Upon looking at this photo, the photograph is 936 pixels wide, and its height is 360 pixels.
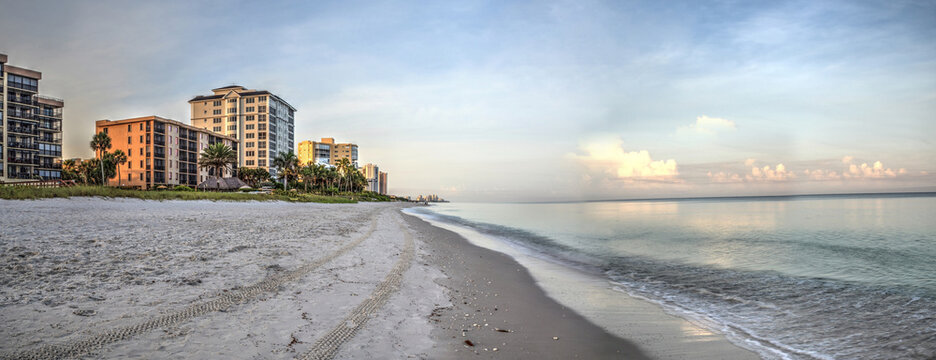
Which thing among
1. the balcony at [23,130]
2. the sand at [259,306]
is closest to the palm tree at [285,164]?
the balcony at [23,130]

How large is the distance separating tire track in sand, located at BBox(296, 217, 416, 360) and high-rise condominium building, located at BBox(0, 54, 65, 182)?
103 metres

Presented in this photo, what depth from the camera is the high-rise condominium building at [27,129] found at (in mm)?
76625

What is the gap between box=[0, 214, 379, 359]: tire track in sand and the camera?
437cm

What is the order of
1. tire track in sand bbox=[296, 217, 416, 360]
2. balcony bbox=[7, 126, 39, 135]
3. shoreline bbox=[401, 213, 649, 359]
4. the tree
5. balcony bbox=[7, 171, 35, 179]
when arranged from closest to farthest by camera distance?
tire track in sand bbox=[296, 217, 416, 360] → shoreline bbox=[401, 213, 649, 359] → balcony bbox=[7, 171, 35, 179] → balcony bbox=[7, 126, 39, 135] → the tree

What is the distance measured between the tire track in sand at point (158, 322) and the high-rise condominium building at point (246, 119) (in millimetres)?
137523

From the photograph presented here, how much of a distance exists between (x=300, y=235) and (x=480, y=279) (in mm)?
8658

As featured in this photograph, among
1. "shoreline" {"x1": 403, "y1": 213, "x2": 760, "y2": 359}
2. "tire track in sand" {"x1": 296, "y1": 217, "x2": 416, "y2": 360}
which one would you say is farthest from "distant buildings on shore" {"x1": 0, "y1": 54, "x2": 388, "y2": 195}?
"shoreline" {"x1": 403, "y1": 213, "x2": 760, "y2": 359}

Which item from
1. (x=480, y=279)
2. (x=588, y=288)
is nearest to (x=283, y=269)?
(x=480, y=279)

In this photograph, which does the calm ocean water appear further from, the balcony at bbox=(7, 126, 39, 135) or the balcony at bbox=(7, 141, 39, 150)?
the balcony at bbox=(7, 126, 39, 135)

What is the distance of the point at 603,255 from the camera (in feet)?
61.0

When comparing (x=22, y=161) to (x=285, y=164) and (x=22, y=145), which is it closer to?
(x=22, y=145)

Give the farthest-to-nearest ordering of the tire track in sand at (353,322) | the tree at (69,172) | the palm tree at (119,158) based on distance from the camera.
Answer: the tree at (69,172) → the palm tree at (119,158) → the tire track in sand at (353,322)

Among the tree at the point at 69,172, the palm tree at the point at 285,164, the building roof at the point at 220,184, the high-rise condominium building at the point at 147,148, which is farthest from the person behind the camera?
the palm tree at the point at 285,164

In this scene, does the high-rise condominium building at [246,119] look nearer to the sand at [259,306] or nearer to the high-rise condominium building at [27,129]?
the high-rise condominium building at [27,129]
